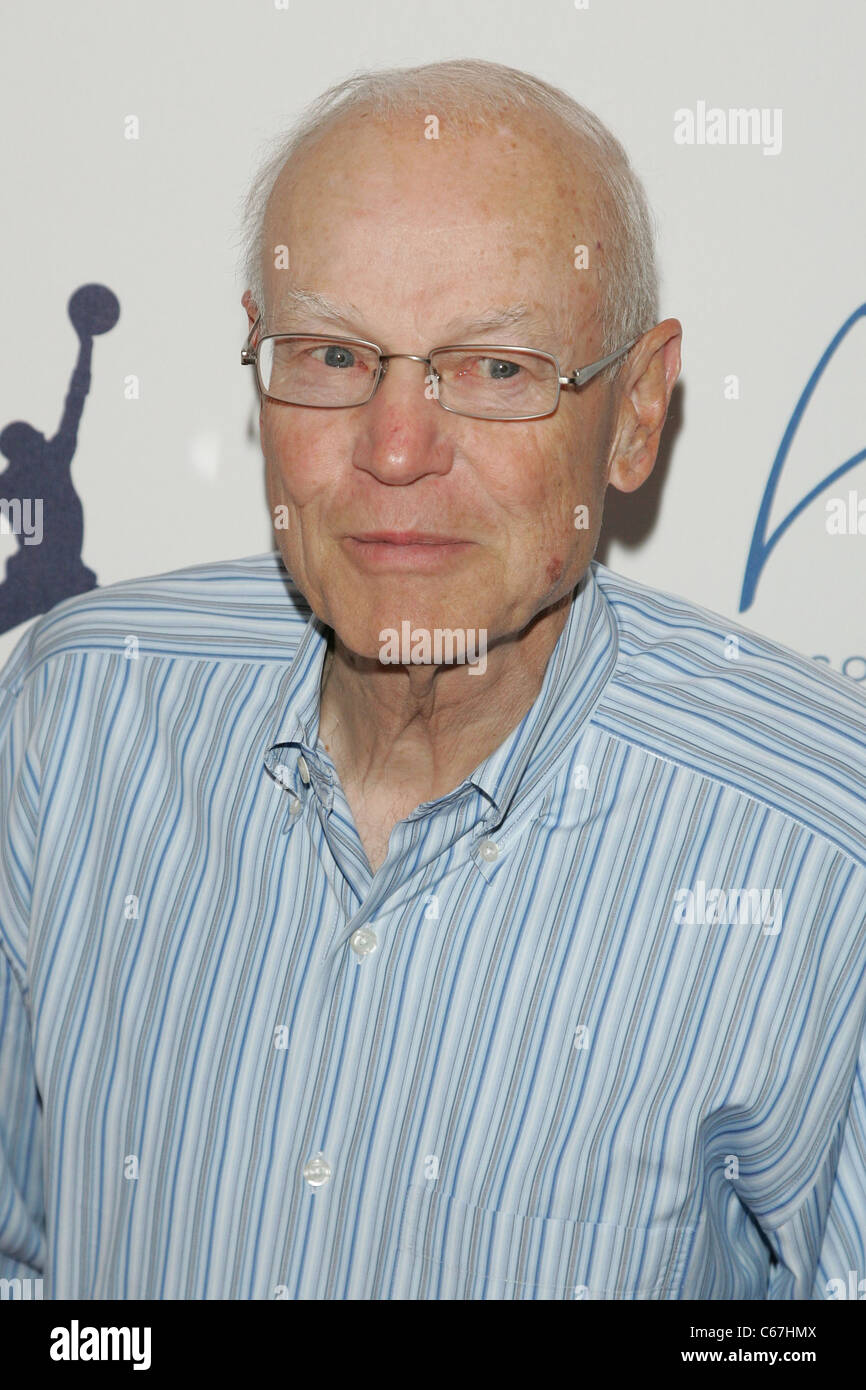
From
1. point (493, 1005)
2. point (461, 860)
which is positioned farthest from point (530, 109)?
point (493, 1005)

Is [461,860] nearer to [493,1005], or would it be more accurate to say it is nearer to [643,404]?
[493,1005]

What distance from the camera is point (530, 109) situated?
4.28 ft

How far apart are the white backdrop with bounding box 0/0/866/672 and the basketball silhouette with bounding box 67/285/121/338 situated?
1cm

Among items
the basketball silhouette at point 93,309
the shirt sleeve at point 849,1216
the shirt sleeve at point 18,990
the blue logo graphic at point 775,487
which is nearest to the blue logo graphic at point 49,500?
the basketball silhouette at point 93,309

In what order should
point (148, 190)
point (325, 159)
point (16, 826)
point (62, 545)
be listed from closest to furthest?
point (325, 159)
point (16, 826)
point (148, 190)
point (62, 545)

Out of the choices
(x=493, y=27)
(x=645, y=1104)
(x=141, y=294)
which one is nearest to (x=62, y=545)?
(x=141, y=294)

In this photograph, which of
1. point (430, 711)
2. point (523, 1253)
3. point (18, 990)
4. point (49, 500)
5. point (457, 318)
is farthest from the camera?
point (49, 500)

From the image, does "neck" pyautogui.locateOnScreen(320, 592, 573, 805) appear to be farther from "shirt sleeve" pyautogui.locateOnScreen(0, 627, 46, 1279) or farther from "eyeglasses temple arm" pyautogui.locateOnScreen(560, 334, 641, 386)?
"shirt sleeve" pyautogui.locateOnScreen(0, 627, 46, 1279)

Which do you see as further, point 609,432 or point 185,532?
point 185,532

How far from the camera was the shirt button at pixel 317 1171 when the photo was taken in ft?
4.52

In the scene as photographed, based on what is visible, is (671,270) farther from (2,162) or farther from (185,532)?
(2,162)

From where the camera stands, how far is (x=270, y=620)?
1.64 m

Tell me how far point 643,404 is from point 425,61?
0.55 metres

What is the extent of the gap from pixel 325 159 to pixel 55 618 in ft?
2.20
